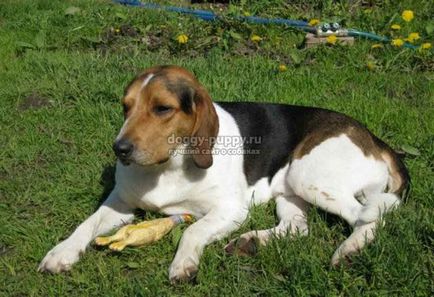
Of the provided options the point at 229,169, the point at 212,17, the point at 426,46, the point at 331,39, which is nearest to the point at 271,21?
the point at 212,17

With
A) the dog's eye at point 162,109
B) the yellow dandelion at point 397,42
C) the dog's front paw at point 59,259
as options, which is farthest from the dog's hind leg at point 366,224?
the yellow dandelion at point 397,42

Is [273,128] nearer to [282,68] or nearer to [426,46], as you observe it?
[282,68]

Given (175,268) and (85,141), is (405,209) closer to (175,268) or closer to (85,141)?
(175,268)

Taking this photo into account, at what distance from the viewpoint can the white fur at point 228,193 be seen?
389 cm

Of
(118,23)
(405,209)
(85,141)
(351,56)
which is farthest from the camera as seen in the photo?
(118,23)

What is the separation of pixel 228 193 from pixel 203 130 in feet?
1.90

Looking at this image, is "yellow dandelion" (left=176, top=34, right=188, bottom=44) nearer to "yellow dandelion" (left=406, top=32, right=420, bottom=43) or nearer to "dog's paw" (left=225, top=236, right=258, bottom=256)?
"yellow dandelion" (left=406, top=32, right=420, bottom=43)

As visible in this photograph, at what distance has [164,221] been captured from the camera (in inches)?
160

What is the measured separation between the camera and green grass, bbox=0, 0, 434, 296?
136 inches

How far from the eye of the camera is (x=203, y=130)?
12.7 ft

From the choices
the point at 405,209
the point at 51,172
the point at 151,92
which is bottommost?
the point at 51,172

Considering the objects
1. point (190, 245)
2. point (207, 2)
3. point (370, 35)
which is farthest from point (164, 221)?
point (207, 2)

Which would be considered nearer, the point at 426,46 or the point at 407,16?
the point at 426,46

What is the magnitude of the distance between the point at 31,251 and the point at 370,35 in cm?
474
